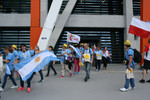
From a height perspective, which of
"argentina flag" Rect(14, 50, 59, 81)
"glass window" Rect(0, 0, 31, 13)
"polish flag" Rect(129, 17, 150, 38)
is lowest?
"argentina flag" Rect(14, 50, 59, 81)

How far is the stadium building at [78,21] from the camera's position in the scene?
12883 millimetres

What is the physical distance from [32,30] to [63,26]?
2899 millimetres

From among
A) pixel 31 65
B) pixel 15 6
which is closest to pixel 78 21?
pixel 15 6

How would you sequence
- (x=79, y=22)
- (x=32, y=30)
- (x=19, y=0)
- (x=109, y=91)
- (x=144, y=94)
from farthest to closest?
(x=19, y=0) → (x=79, y=22) → (x=32, y=30) → (x=109, y=91) → (x=144, y=94)

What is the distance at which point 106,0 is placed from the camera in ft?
49.3

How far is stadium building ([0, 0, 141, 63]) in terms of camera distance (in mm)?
12883

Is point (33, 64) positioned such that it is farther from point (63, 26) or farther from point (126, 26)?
point (126, 26)

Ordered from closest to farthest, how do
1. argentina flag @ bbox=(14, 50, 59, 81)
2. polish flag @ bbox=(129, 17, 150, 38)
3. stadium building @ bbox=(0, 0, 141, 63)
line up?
argentina flag @ bbox=(14, 50, 59, 81) → polish flag @ bbox=(129, 17, 150, 38) → stadium building @ bbox=(0, 0, 141, 63)

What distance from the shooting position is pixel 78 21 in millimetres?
13555

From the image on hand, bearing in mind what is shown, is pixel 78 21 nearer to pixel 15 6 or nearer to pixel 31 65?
pixel 15 6

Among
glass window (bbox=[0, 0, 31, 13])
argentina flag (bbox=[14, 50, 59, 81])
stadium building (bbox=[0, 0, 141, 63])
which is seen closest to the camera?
argentina flag (bbox=[14, 50, 59, 81])

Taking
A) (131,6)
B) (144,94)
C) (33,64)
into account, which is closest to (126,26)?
(131,6)

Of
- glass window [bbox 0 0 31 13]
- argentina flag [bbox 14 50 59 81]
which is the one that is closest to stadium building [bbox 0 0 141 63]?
glass window [bbox 0 0 31 13]

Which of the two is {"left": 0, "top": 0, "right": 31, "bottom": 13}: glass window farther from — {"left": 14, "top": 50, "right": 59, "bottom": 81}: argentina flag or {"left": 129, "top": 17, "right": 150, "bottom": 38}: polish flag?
{"left": 129, "top": 17, "right": 150, "bottom": 38}: polish flag
